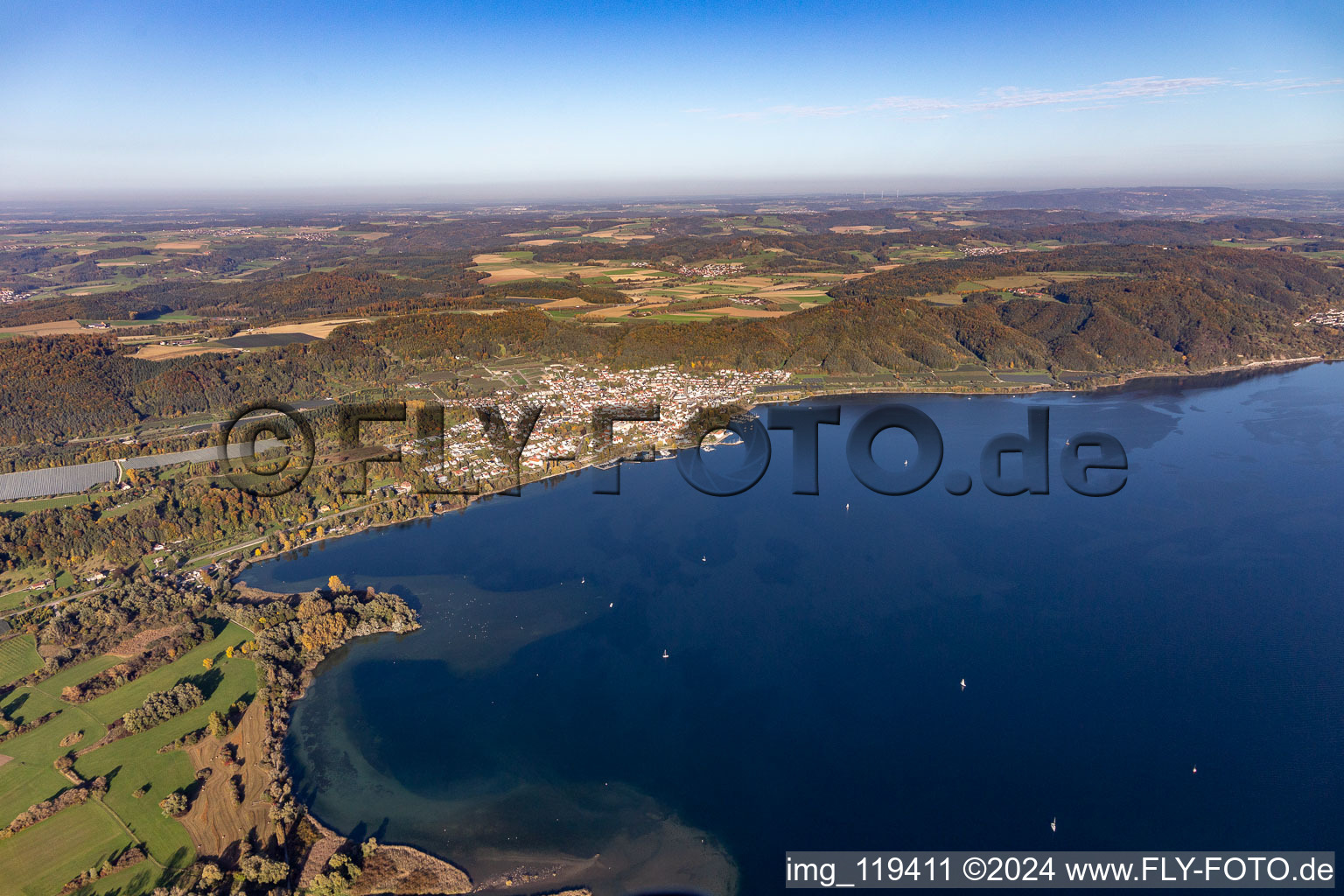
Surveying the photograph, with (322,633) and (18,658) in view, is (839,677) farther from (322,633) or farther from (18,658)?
(18,658)

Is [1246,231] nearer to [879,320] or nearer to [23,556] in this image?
[879,320]

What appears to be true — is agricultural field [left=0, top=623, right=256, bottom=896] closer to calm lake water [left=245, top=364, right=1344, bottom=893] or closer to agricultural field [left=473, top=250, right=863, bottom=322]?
calm lake water [left=245, top=364, right=1344, bottom=893]

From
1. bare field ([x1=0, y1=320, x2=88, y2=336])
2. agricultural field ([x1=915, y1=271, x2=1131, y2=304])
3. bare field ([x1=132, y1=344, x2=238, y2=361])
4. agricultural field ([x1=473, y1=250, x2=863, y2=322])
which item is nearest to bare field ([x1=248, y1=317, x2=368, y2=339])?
bare field ([x1=132, y1=344, x2=238, y2=361])

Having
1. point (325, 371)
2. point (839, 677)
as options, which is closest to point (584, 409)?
point (325, 371)

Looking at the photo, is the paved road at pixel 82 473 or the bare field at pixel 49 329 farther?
the bare field at pixel 49 329

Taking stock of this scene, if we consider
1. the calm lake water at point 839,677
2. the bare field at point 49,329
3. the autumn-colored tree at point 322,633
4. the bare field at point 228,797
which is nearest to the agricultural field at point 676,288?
the calm lake water at point 839,677

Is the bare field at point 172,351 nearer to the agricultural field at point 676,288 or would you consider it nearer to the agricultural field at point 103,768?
the agricultural field at point 676,288
